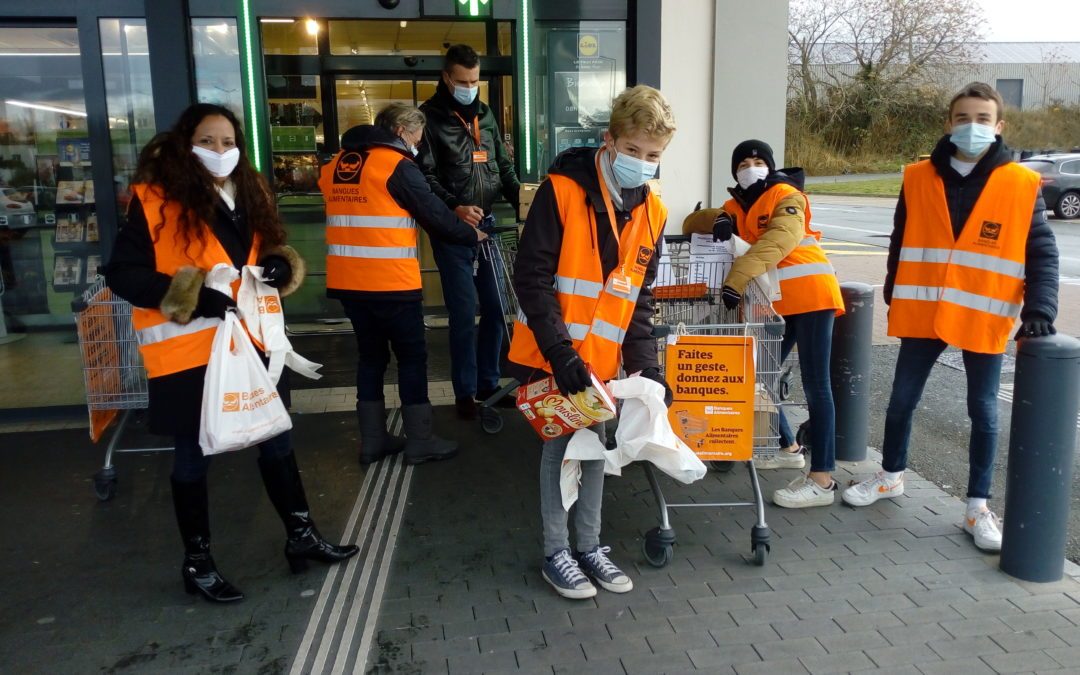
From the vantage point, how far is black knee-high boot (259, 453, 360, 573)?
3.54 m

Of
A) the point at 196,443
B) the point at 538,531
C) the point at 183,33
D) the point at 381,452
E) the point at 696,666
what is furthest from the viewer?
the point at 183,33

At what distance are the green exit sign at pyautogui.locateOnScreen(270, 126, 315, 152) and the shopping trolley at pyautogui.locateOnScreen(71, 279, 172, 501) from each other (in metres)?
4.98

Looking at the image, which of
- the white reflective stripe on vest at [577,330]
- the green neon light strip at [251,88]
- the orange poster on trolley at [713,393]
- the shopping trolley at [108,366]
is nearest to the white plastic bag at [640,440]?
the white reflective stripe on vest at [577,330]

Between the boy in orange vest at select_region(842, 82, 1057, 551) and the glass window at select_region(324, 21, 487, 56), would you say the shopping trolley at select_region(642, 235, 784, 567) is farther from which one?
the glass window at select_region(324, 21, 487, 56)

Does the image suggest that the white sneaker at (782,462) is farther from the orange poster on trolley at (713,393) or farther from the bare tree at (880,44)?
the bare tree at (880,44)

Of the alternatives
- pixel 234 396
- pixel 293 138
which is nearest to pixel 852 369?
pixel 234 396

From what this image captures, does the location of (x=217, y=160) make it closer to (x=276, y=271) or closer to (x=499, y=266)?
(x=276, y=271)

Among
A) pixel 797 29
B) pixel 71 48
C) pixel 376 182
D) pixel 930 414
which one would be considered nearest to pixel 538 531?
pixel 376 182

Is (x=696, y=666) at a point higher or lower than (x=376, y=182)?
lower

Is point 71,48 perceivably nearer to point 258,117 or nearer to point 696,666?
point 258,117

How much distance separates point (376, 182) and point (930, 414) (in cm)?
435

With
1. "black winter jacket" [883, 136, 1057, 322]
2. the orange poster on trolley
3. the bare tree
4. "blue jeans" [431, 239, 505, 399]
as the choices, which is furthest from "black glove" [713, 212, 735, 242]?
the bare tree

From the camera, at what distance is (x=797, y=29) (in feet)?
155

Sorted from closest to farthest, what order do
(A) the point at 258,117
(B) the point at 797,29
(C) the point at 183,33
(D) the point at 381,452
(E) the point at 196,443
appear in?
(E) the point at 196,443 → (D) the point at 381,452 → (C) the point at 183,33 → (A) the point at 258,117 → (B) the point at 797,29
